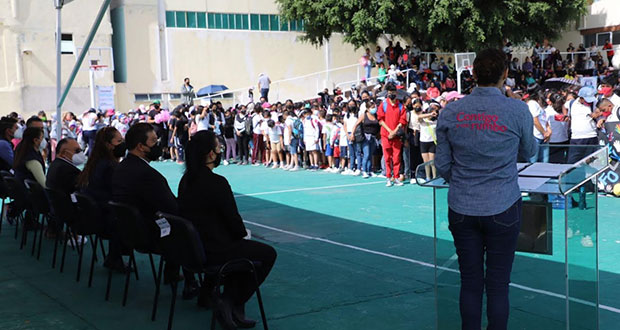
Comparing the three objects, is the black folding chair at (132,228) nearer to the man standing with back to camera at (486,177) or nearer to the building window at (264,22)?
the man standing with back to camera at (486,177)

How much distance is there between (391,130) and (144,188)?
25.2 feet

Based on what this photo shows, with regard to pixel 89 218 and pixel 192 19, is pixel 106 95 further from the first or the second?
pixel 89 218

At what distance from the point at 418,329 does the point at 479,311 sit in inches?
43.2

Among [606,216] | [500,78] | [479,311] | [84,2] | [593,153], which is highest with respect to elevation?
[84,2]

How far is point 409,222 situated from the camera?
923cm

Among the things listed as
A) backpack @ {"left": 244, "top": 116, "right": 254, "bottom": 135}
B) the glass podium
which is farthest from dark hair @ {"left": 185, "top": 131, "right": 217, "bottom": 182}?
backpack @ {"left": 244, "top": 116, "right": 254, "bottom": 135}

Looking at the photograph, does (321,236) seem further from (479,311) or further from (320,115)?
(320,115)

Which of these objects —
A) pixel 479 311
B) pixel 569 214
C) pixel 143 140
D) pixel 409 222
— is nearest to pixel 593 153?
pixel 569 214

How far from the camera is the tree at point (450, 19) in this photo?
82.8 feet

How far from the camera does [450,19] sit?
25016mm

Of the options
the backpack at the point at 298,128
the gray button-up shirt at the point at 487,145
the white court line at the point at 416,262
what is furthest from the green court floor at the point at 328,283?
the backpack at the point at 298,128

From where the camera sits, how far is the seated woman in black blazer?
4766mm

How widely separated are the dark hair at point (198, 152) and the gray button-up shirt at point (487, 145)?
187cm

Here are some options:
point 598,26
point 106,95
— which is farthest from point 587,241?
point 598,26
